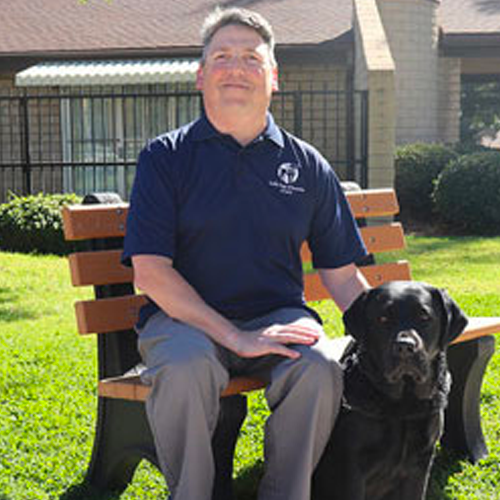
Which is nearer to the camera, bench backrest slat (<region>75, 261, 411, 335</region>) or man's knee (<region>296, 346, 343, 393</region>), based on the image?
man's knee (<region>296, 346, 343, 393</region>)

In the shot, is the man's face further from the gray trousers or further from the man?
the gray trousers

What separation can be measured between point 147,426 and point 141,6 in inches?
614

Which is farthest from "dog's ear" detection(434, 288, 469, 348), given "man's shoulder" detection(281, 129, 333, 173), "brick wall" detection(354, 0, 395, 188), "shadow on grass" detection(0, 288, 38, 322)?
"brick wall" detection(354, 0, 395, 188)

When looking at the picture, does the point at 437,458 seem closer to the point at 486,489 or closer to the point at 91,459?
the point at 486,489

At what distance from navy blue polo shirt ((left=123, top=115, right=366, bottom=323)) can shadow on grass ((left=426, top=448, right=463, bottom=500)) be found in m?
1.04

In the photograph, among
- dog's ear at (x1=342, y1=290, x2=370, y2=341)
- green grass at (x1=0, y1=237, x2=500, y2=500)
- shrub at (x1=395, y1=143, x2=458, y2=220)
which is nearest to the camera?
dog's ear at (x1=342, y1=290, x2=370, y2=341)

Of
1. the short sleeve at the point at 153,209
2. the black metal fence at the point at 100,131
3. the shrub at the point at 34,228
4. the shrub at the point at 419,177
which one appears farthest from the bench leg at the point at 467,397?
the black metal fence at the point at 100,131

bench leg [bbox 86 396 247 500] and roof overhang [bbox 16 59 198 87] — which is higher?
roof overhang [bbox 16 59 198 87]

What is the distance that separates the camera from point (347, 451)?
3.00 m

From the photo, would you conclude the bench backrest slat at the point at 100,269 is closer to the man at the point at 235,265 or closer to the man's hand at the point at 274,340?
the man at the point at 235,265

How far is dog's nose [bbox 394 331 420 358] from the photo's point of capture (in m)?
2.77

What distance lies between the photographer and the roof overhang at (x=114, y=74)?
48.4 feet

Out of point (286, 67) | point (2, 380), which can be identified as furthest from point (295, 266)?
point (286, 67)

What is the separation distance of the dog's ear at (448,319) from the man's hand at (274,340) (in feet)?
1.36
